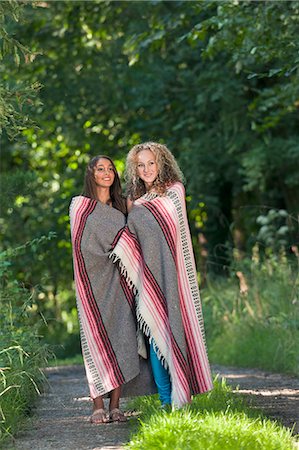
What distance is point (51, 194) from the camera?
63.4ft

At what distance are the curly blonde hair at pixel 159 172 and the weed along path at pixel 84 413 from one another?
1.44 meters

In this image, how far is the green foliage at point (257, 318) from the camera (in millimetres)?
10695

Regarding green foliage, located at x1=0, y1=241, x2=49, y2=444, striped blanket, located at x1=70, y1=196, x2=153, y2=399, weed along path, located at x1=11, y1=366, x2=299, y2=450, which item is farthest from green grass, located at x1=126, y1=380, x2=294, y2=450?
green foliage, located at x1=0, y1=241, x2=49, y2=444

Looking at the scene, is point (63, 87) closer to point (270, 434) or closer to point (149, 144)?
point (149, 144)

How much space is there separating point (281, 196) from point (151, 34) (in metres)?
6.35

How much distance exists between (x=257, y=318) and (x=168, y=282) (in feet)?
17.8

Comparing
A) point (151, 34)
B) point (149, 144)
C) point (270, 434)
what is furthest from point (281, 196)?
point (270, 434)

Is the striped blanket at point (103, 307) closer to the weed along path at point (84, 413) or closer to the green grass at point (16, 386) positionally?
the weed along path at point (84, 413)

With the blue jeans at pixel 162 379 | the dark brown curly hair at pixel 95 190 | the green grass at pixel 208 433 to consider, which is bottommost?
the green grass at pixel 208 433

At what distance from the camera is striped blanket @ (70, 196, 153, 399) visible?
7.01 metres

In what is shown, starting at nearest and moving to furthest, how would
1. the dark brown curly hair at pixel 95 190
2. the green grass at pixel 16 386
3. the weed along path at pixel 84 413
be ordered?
the weed along path at pixel 84 413 < the green grass at pixel 16 386 < the dark brown curly hair at pixel 95 190

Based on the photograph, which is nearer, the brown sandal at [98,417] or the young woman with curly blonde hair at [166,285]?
the young woman with curly blonde hair at [166,285]

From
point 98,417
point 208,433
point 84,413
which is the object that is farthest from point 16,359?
point 208,433

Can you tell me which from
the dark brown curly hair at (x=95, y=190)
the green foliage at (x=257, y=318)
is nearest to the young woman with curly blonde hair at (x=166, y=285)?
the dark brown curly hair at (x=95, y=190)
